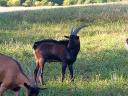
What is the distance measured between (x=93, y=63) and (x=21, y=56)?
218 centimetres

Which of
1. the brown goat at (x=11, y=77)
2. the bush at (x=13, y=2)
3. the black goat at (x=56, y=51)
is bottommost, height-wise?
the brown goat at (x=11, y=77)

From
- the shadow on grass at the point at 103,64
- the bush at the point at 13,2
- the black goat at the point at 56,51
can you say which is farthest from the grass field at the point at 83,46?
the bush at the point at 13,2

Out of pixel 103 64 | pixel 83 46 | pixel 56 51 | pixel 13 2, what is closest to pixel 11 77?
pixel 56 51

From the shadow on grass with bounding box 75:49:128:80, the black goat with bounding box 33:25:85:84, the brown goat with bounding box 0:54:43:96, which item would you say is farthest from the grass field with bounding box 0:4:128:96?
the brown goat with bounding box 0:54:43:96

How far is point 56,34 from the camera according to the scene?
2030 centimetres

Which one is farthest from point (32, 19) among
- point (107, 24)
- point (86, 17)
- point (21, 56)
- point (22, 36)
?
point (21, 56)

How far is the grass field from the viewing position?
10289mm

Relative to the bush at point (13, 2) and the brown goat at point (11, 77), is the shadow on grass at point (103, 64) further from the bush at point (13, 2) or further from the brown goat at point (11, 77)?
the bush at point (13, 2)

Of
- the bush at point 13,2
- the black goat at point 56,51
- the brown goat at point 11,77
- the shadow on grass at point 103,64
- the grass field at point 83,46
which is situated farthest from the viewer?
the bush at point 13,2

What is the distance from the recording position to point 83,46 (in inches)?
648

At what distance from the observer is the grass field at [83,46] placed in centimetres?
1029

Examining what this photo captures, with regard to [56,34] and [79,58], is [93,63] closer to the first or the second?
[79,58]

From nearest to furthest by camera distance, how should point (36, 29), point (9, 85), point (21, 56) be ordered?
point (9, 85) < point (21, 56) < point (36, 29)

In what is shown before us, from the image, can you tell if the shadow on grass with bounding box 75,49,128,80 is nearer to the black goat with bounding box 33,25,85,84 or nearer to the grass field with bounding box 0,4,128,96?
the grass field with bounding box 0,4,128,96
